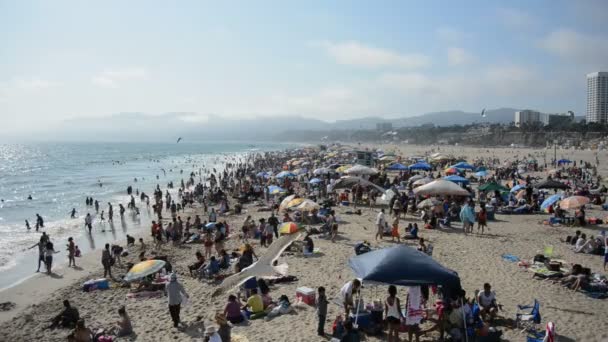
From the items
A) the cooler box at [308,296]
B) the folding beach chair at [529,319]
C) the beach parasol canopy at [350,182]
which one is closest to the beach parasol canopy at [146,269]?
the cooler box at [308,296]

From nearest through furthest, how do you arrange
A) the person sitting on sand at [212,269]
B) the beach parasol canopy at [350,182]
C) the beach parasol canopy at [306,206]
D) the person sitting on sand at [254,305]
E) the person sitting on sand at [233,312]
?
1. the person sitting on sand at [233,312]
2. the person sitting on sand at [254,305]
3. the person sitting on sand at [212,269]
4. the beach parasol canopy at [306,206]
5. the beach parasol canopy at [350,182]

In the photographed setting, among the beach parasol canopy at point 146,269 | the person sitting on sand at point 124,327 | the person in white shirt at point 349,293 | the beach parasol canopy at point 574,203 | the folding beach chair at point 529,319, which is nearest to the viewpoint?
the folding beach chair at point 529,319

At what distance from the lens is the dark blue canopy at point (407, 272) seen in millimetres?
6023

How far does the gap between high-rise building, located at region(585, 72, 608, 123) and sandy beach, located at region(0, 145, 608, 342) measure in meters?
152

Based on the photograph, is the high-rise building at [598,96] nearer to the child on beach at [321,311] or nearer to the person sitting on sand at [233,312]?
the child on beach at [321,311]

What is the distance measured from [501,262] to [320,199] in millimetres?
13553

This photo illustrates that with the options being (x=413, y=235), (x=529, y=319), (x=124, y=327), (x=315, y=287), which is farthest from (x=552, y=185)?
(x=124, y=327)

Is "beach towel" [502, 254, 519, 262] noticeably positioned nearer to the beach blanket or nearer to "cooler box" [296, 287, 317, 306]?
"cooler box" [296, 287, 317, 306]

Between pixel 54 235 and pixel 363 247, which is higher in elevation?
pixel 363 247

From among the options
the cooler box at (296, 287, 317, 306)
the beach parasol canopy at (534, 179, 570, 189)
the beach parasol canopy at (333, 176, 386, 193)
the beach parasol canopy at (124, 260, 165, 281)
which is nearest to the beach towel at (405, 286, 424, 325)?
the cooler box at (296, 287, 317, 306)

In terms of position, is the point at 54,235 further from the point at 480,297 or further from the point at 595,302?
the point at 595,302

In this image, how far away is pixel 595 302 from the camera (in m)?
8.47

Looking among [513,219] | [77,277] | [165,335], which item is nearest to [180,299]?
[165,335]

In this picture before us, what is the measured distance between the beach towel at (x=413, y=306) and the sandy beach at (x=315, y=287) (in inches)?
23.9
